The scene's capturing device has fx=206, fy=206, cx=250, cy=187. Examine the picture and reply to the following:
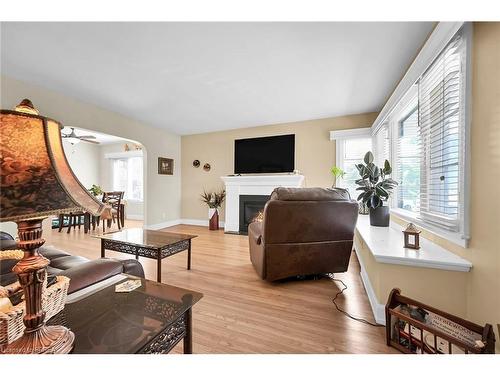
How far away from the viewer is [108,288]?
0.99 metres

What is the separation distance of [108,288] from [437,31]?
2623 mm

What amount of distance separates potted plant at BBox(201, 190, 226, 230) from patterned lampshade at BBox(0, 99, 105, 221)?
443 centimetres

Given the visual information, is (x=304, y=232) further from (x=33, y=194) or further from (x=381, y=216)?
(x=33, y=194)

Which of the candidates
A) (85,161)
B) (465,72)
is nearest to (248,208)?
(465,72)

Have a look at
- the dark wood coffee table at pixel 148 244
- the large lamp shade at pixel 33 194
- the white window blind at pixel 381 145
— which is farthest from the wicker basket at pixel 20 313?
the white window blind at pixel 381 145

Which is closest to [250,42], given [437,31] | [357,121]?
[437,31]

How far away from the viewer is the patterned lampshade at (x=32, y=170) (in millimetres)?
490

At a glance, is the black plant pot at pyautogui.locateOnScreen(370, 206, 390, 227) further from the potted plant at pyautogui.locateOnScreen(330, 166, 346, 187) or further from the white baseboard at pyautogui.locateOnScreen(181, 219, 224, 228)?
the white baseboard at pyautogui.locateOnScreen(181, 219, 224, 228)

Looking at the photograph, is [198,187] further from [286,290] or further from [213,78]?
[286,290]

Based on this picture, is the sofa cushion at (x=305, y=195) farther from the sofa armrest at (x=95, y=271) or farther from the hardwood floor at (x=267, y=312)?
the sofa armrest at (x=95, y=271)

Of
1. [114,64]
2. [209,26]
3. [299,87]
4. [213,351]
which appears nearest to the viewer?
[213,351]

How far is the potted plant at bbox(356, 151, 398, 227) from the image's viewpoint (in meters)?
2.33

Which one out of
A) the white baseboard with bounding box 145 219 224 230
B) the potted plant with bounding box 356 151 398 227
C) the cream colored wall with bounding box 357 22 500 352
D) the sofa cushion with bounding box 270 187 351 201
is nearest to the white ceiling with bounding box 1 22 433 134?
the cream colored wall with bounding box 357 22 500 352

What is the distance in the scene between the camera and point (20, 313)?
0.61 metres
